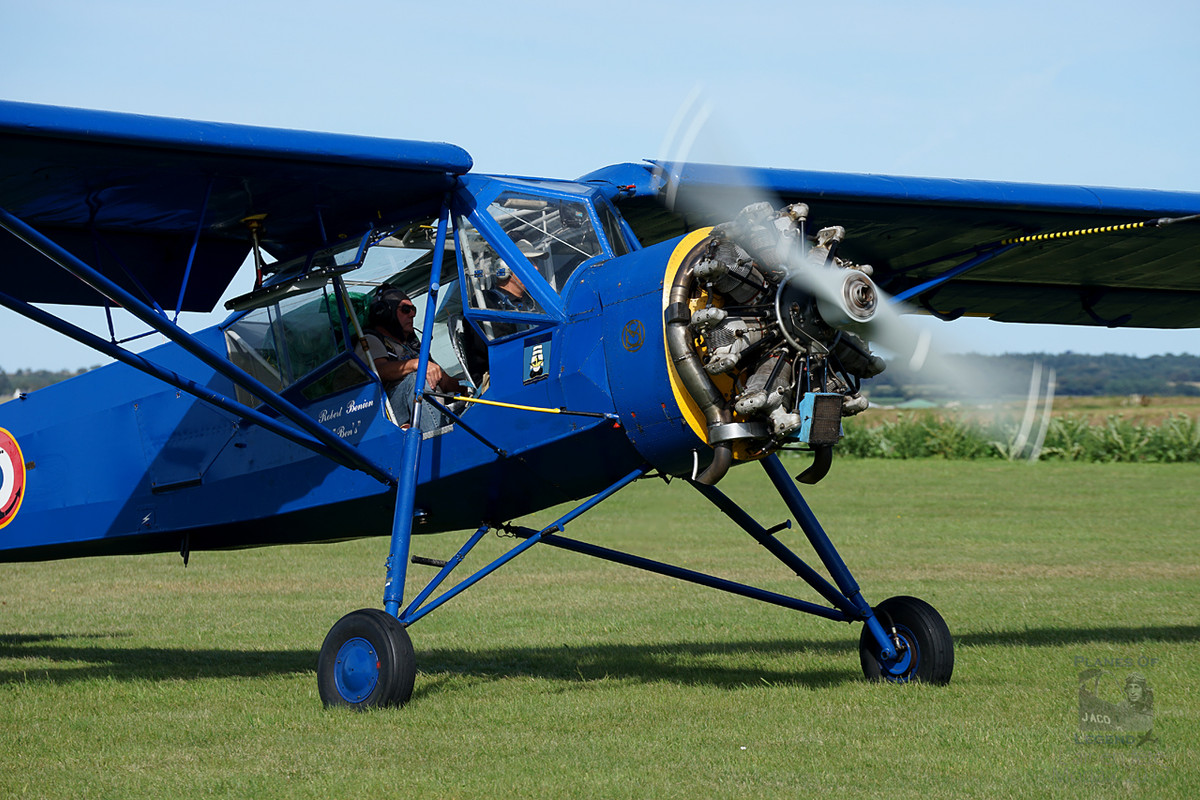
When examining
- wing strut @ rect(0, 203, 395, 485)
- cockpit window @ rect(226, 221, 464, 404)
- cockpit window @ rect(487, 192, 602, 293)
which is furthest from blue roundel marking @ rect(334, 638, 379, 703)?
cockpit window @ rect(487, 192, 602, 293)

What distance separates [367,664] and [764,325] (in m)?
2.90

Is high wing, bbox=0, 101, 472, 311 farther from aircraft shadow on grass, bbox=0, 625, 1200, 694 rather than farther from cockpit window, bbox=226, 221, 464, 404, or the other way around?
aircraft shadow on grass, bbox=0, 625, 1200, 694

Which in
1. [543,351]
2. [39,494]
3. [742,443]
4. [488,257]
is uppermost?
[488,257]

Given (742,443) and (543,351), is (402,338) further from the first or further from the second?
(742,443)

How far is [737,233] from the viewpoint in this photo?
267 inches

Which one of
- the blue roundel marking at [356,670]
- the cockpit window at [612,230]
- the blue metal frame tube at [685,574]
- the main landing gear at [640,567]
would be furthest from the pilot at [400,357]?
the blue roundel marking at [356,670]

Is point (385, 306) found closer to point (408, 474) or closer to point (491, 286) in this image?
point (491, 286)

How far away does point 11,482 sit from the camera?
10078 millimetres

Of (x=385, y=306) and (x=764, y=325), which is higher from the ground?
(x=385, y=306)

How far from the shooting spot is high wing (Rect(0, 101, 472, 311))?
7.14 metres

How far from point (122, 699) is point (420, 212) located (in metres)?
3.59

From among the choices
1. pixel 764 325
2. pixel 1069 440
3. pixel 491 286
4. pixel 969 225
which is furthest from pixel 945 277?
pixel 1069 440

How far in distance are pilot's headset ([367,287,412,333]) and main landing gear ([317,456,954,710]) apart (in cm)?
157

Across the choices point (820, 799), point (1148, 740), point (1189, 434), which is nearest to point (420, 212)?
point (820, 799)
